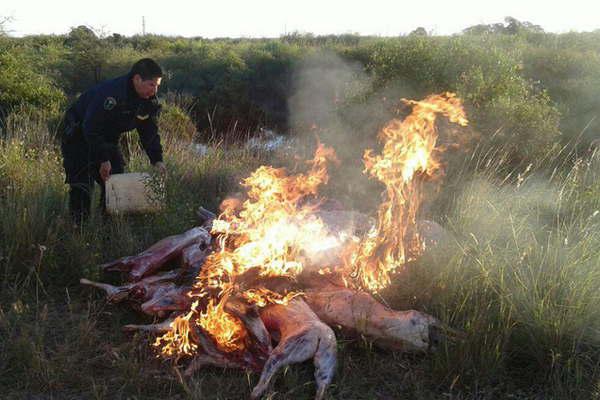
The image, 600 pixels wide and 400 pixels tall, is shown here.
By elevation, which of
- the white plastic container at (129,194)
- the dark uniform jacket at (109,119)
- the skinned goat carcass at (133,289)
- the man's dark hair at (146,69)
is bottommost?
the skinned goat carcass at (133,289)

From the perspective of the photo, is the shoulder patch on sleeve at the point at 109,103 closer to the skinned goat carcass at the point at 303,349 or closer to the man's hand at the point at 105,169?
the man's hand at the point at 105,169

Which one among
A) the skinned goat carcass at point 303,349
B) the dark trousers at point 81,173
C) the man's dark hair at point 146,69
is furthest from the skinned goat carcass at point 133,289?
the man's dark hair at point 146,69

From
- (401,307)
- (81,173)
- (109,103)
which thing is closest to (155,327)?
(401,307)

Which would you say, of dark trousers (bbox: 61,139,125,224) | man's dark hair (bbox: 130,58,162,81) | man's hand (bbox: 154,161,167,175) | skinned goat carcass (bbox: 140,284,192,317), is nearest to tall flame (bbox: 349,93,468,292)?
skinned goat carcass (bbox: 140,284,192,317)

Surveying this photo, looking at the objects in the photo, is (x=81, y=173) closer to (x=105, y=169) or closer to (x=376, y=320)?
(x=105, y=169)

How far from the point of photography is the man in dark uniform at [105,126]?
514cm

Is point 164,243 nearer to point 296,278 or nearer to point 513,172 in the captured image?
point 296,278

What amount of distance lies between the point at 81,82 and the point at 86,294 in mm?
22308

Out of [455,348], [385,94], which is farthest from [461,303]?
[385,94]

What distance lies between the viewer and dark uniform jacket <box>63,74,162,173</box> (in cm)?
514

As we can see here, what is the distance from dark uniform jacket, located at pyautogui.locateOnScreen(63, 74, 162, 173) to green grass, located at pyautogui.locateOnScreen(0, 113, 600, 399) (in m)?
0.69

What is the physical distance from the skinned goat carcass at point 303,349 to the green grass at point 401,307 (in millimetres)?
100

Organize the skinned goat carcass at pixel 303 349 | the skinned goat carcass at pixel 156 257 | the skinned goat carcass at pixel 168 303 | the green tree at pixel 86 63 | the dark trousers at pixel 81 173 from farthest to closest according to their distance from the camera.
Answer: the green tree at pixel 86 63 → the dark trousers at pixel 81 173 → the skinned goat carcass at pixel 156 257 → the skinned goat carcass at pixel 168 303 → the skinned goat carcass at pixel 303 349

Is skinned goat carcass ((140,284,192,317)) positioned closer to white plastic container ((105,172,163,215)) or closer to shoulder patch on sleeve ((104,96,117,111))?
white plastic container ((105,172,163,215))
